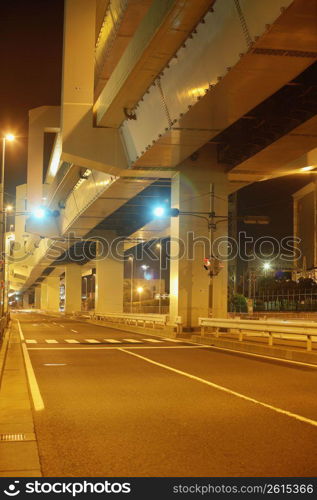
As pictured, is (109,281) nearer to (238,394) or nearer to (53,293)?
(238,394)

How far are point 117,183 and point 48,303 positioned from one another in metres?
96.3

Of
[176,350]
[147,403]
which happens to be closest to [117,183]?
[176,350]

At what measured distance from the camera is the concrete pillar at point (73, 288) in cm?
8819

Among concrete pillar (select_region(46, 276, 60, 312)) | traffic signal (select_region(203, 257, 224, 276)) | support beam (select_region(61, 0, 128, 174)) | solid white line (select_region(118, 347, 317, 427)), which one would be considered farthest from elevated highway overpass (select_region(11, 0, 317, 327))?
concrete pillar (select_region(46, 276, 60, 312))

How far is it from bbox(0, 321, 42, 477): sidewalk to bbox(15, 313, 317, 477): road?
148 millimetres

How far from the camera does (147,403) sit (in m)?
10.5

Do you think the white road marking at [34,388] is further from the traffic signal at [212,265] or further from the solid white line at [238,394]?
the traffic signal at [212,265]

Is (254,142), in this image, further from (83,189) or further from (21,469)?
(21,469)

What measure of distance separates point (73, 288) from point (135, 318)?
4654 cm

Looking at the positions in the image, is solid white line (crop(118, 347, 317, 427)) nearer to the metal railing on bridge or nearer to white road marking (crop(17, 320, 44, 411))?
white road marking (crop(17, 320, 44, 411))

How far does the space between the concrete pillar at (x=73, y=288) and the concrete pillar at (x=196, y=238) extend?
5736 cm

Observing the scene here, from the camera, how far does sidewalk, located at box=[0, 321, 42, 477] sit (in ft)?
20.3

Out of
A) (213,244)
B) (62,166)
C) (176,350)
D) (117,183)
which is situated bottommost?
(176,350)

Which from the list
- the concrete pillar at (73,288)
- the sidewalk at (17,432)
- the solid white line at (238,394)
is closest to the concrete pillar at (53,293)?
the concrete pillar at (73,288)
